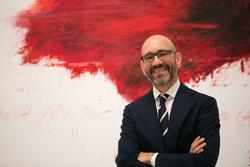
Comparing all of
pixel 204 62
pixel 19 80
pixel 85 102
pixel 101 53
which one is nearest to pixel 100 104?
pixel 85 102

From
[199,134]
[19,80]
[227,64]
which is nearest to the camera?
[199,134]

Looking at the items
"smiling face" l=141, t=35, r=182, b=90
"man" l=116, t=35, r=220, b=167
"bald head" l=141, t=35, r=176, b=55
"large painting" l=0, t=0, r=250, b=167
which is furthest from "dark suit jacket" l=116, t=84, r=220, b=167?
"large painting" l=0, t=0, r=250, b=167

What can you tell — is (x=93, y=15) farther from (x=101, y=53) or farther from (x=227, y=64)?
(x=227, y=64)

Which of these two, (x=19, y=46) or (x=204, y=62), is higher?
(x=19, y=46)

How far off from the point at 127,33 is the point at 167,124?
2.64ft

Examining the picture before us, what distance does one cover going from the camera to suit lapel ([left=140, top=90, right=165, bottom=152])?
1.60m

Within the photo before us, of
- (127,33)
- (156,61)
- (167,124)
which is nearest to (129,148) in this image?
(167,124)

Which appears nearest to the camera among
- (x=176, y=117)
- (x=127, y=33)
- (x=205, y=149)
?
(x=205, y=149)

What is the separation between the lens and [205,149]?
1.50m

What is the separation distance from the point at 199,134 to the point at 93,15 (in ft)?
3.72

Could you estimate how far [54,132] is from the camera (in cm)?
219

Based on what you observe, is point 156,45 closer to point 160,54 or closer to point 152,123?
point 160,54

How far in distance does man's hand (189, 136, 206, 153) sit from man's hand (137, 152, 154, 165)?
200 millimetres

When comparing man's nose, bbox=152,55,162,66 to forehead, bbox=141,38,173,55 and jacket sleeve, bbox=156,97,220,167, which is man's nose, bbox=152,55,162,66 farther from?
jacket sleeve, bbox=156,97,220,167
